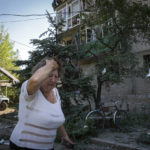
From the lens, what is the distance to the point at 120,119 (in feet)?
25.0

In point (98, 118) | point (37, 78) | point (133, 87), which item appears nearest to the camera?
point (37, 78)

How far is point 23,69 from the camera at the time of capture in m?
7.44

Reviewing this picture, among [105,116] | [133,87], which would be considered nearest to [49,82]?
[105,116]

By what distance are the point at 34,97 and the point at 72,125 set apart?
4890mm

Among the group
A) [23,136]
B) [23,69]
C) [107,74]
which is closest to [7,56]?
[23,69]

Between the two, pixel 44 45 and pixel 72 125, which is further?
pixel 44 45

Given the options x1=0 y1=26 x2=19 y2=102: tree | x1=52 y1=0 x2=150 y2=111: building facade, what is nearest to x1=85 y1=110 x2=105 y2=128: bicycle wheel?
x1=52 y1=0 x2=150 y2=111: building facade

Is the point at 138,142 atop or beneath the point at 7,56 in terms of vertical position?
beneath

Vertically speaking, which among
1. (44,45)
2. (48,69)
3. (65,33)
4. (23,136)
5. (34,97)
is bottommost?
(23,136)

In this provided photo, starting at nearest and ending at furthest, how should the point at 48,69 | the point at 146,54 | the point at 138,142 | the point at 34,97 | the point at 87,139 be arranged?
1. the point at 48,69
2. the point at 34,97
3. the point at 138,142
4. the point at 87,139
5. the point at 146,54

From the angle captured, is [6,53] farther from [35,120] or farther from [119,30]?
[35,120]

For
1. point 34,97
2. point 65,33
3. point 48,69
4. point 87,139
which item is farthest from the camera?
point 65,33

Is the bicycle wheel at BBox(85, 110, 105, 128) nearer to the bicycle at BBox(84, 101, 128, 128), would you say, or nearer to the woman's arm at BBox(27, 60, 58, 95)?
the bicycle at BBox(84, 101, 128, 128)

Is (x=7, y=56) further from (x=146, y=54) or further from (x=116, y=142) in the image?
(x=116, y=142)
